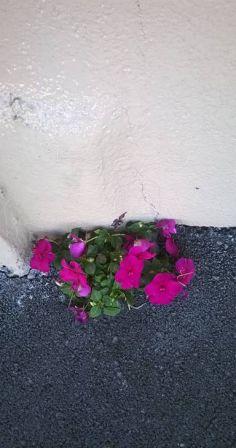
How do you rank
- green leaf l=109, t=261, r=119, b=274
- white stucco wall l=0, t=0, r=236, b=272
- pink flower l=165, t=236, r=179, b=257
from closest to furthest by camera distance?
white stucco wall l=0, t=0, r=236, b=272 → green leaf l=109, t=261, r=119, b=274 → pink flower l=165, t=236, r=179, b=257

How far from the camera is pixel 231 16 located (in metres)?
1.07

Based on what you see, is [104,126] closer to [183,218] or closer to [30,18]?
A: [30,18]

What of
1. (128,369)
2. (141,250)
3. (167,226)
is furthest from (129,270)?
(128,369)

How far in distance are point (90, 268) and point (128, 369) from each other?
1.37 feet

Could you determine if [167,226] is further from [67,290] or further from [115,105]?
[115,105]

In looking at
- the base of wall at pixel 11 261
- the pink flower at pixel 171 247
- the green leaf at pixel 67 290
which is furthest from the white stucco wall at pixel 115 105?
the green leaf at pixel 67 290

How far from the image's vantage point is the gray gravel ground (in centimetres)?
167

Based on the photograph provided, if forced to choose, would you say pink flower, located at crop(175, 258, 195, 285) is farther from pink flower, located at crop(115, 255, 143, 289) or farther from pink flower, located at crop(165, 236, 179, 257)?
pink flower, located at crop(115, 255, 143, 289)

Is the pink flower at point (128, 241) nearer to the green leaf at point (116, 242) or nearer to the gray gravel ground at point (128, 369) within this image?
the green leaf at point (116, 242)

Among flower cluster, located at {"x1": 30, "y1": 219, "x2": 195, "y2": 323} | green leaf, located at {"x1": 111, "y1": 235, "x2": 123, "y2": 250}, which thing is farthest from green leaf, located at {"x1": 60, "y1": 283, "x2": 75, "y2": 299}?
green leaf, located at {"x1": 111, "y1": 235, "x2": 123, "y2": 250}

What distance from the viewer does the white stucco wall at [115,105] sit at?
1104 mm

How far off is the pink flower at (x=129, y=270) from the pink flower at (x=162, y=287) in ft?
0.21

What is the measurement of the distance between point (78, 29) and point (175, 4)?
235 mm

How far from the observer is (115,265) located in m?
1.66
